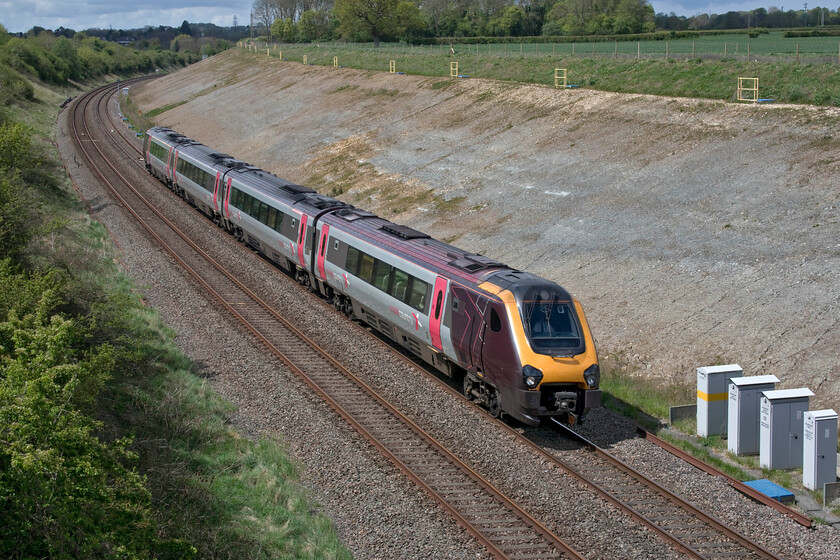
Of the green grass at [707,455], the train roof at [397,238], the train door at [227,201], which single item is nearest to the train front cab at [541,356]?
the train roof at [397,238]

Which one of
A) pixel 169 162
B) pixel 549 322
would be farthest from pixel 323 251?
pixel 169 162

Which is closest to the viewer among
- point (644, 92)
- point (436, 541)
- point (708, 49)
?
point (436, 541)

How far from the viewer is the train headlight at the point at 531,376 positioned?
526 inches

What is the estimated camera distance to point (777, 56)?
37625 mm

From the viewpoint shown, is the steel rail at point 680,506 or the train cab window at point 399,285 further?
the train cab window at point 399,285

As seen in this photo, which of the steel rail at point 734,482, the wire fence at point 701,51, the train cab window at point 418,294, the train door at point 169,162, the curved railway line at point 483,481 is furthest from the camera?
the wire fence at point 701,51

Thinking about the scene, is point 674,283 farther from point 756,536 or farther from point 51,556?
point 51,556

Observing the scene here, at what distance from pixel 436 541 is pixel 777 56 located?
34.8 metres

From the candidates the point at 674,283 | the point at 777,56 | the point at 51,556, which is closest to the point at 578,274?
the point at 674,283

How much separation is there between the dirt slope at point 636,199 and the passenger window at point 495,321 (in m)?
4.88

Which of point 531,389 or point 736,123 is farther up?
point 736,123

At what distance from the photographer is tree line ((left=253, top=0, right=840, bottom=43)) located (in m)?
87.6

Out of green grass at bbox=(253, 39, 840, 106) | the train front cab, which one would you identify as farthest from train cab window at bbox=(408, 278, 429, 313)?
green grass at bbox=(253, 39, 840, 106)

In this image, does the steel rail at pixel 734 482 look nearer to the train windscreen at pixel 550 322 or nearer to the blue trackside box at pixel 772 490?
the blue trackside box at pixel 772 490
